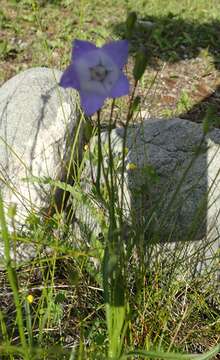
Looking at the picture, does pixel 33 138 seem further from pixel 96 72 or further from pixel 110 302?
pixel 96 72

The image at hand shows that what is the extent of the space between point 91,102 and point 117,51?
0.37ft

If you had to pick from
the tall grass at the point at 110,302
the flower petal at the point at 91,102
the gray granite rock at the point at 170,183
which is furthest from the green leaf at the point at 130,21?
the gray granite rock at the point at 170,183

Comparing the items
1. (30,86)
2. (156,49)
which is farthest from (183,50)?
(30,86)

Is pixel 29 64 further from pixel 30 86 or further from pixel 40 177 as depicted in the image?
pixel 40 177

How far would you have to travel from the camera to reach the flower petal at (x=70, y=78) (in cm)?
104

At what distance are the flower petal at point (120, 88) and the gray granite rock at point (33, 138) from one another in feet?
3.38

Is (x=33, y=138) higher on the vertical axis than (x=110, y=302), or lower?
higher

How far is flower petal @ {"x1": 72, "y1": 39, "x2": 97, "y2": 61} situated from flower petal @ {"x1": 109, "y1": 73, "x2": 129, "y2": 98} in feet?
0.29

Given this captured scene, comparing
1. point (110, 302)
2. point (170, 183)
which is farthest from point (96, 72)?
point (170, 183)

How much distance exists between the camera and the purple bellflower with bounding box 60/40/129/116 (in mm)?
1025

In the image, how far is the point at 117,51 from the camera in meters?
1.04

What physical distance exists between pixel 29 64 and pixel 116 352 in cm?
263

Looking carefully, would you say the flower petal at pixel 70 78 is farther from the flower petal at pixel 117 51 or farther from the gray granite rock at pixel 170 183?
the gray granite rock at pixel 170 183

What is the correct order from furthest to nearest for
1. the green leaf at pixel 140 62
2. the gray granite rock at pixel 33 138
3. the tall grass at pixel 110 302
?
1. the gray granite rock at pixel 33 138
2. the tall grass at pixel 110 302
3. the green leaf at pixel 140 62
